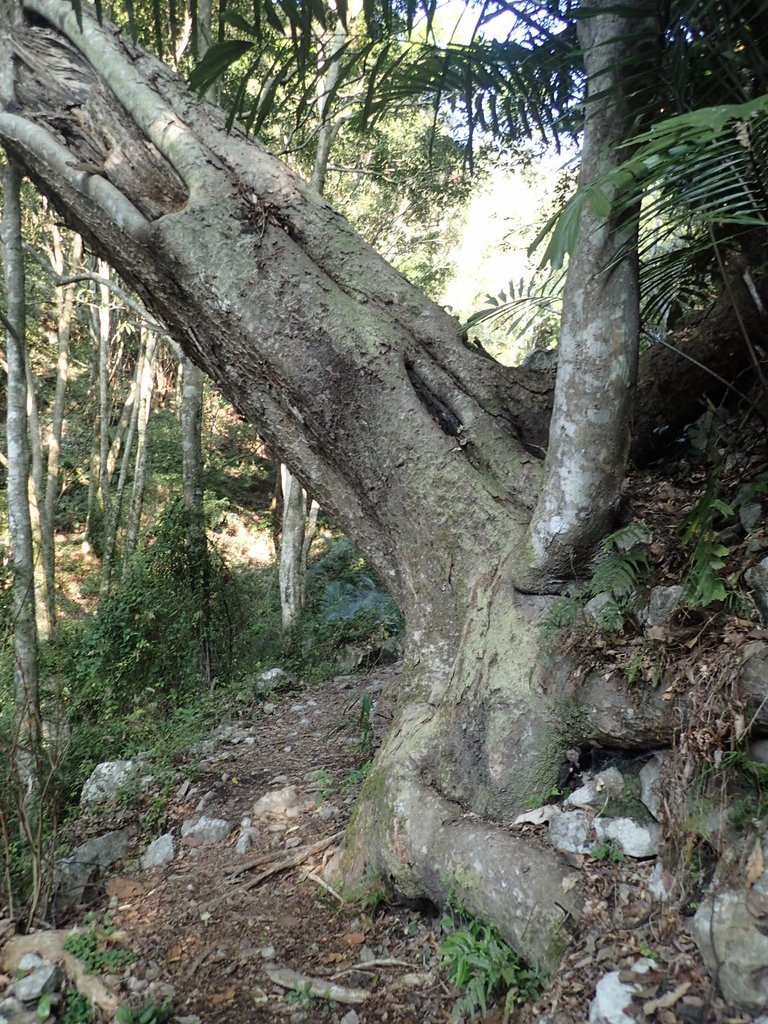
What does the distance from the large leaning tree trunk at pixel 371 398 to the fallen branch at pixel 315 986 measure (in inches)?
16.9

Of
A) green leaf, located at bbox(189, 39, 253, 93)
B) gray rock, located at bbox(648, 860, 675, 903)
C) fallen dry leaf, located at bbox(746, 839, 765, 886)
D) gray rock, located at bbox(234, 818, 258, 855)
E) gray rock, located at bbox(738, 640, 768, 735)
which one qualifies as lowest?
gray rock, located at bbox(234, 818, 258, 855)

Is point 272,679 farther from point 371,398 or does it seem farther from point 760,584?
point 760,584

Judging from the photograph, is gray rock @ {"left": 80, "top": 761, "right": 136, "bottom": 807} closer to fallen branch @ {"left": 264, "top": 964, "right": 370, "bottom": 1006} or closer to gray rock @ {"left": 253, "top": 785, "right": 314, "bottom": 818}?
gray rock @ {"left": 253, "top": 785, "right": 314, "bottom": 818}

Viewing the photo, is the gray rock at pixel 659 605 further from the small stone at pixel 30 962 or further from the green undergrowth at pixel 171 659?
the small stone at pixel 30 962

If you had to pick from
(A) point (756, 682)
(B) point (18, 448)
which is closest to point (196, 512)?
(B) point (18, 448)

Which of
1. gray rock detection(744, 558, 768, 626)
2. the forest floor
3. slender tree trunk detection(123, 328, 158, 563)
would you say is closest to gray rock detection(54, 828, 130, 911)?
the forest floor

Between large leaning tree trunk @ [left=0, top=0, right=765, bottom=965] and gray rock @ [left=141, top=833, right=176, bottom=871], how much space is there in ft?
→ 3.65

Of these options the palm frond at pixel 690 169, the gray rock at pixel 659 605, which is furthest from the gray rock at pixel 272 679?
the palm frond at pixel 690 169

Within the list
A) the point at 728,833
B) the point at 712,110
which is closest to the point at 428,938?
the point at 728,833

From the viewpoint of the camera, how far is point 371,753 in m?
4.34

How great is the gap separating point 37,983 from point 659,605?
2596 mm

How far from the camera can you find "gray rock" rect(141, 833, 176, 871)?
11.6 ft

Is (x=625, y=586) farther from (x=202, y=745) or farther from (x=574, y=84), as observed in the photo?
(x=202, y=745)

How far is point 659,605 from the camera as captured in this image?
2463 mm
